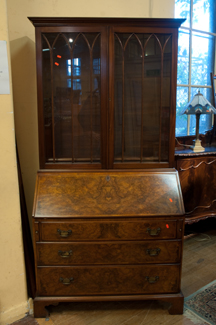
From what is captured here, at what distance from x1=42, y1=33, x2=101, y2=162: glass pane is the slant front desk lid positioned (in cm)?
15

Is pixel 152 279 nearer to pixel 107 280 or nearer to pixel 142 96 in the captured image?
pixel 107 280

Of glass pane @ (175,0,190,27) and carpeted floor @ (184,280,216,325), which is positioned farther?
glass pane @ (175,0,190,27)

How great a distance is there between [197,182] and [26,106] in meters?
1.69

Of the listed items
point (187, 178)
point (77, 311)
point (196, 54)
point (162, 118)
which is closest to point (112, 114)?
point (162, 118)

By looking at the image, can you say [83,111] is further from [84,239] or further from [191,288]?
[191,288]

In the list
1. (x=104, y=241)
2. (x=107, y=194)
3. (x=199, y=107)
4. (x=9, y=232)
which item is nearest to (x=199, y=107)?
(x=199, y=107)

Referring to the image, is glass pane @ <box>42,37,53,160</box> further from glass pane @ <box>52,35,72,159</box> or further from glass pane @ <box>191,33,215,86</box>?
glass pane @ <box>191,33,215,86</box>

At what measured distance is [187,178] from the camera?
2557 millimetres

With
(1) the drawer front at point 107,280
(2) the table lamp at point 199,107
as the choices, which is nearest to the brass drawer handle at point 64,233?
(1) the drawer front at point 107,280

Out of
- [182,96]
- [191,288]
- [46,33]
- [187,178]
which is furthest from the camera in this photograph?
[182,96]

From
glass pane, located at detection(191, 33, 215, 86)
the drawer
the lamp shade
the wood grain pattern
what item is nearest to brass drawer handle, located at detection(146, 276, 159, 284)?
the drawer

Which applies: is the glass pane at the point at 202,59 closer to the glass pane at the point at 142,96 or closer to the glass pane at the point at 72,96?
the glass pane at the point at 142,96

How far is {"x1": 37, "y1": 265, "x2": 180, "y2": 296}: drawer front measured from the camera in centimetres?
177

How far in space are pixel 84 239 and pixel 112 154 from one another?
588 mm
